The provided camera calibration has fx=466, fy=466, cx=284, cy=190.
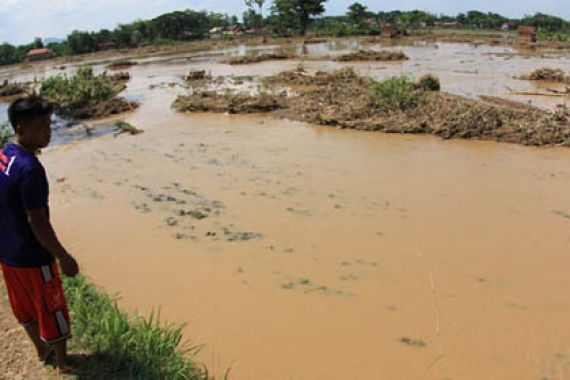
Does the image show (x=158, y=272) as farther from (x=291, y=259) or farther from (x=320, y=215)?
(x=320, y=215)

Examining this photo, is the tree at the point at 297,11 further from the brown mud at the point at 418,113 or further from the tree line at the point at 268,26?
the brown mud at the point at 418,113

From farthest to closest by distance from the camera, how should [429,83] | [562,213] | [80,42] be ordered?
[80,42] < [429,83] < [562,213]

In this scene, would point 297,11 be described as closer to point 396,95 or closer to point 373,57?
point 373,57

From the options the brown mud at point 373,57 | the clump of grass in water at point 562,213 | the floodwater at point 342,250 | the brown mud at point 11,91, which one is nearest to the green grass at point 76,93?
the floodwater at point 342,250

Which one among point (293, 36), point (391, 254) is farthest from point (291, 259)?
point (293, 36)

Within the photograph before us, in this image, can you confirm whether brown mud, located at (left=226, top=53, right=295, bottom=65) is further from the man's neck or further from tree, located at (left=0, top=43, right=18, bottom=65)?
tree, located at (left=0, top=43, right=18, bottom=65)

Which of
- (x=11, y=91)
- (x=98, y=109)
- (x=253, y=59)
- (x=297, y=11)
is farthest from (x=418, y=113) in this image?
(x=297, y=11)

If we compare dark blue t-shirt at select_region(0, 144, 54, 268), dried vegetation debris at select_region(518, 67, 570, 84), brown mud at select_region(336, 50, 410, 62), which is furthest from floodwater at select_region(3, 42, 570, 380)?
brown mud at select_region(336, 50, 410, 62)

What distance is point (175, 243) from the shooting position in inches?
207

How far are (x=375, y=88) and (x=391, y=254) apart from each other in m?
7.32

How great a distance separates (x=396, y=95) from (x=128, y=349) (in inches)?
364

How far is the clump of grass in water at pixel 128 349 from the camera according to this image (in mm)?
2924

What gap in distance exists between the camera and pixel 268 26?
202 feet

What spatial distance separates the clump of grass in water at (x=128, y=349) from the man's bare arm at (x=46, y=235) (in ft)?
2.28
